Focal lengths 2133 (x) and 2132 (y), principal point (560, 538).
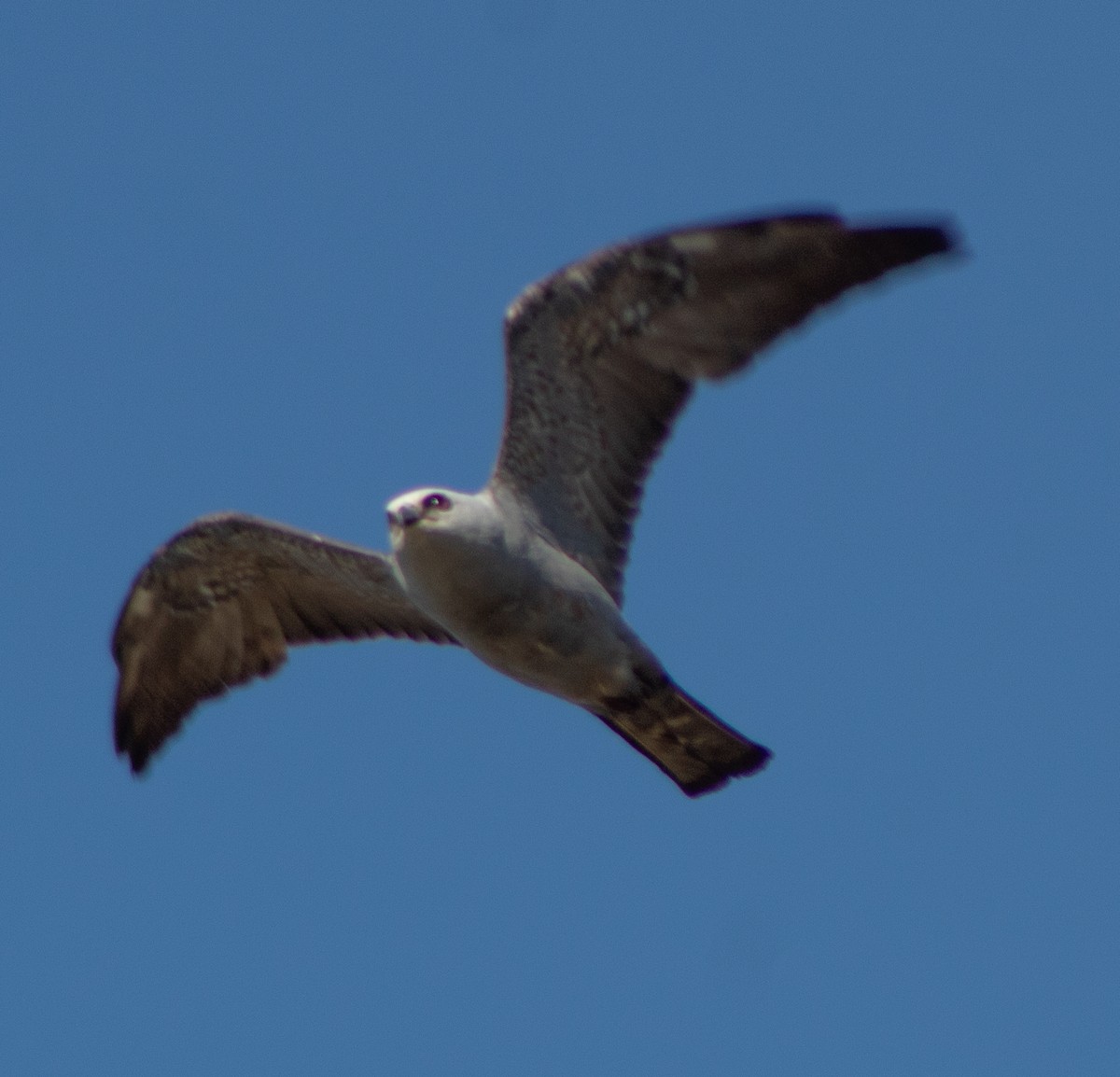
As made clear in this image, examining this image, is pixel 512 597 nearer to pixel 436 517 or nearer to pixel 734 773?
pixel 436 517

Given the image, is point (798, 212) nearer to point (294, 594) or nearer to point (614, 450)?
point (614, 450)

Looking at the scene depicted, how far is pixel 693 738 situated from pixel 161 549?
11.9ft

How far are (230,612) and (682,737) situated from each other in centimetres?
333

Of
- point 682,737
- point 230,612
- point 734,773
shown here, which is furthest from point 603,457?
point 230,612

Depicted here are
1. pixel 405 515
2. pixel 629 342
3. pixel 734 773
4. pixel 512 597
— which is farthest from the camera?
pixel 734 773

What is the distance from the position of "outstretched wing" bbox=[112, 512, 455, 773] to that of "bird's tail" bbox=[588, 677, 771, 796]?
68.0 inches

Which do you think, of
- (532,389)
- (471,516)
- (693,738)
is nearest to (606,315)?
(532,389)

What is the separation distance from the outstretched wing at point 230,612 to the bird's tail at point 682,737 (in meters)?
1.73

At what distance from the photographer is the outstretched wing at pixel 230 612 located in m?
13.3

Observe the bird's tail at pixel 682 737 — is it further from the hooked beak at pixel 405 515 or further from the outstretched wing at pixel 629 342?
the hooked beak at pixel 405 515

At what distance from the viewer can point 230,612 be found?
45.9 ft

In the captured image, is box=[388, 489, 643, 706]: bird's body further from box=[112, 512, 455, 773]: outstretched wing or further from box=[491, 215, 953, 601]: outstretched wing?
box=[112, 512, 455, 773]: outstretched wing

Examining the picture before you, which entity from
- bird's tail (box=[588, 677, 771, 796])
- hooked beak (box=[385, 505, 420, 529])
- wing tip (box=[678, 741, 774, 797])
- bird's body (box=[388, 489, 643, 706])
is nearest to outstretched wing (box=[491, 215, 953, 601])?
bird's body (box=[388, 489, 643, 706])

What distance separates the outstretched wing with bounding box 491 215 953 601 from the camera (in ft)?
39.2
